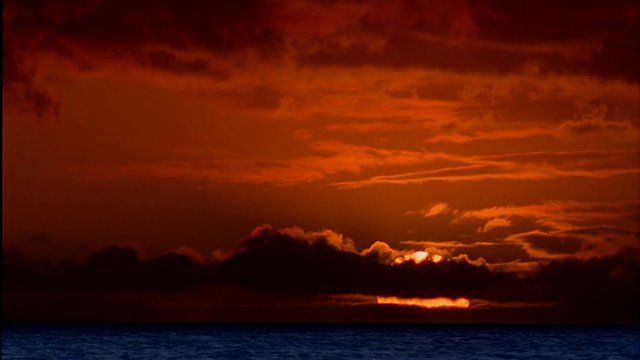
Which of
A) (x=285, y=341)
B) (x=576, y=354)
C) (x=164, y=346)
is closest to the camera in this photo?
(x=576, y=354)

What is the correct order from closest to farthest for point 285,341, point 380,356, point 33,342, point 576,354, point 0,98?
point 0,98 < point 380,356 < point 576,354 < point 33,342 < point 285,341

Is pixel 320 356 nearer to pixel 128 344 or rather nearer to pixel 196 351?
pixel 196 351

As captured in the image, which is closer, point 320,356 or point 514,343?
point 320,356

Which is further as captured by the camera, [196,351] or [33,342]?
[33,342]

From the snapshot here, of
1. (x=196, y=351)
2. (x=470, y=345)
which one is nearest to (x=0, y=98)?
(x=196, y=351)

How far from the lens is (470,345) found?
100688 millimetres

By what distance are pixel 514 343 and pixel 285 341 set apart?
2415 cm

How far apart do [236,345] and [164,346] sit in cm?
761

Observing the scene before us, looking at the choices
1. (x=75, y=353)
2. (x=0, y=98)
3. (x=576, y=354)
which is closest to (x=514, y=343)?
(x=576, y=354)

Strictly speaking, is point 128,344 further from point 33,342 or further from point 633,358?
point 633,358

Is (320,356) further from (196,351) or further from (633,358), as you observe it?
(633,358)

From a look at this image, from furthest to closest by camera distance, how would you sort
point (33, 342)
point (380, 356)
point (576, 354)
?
point (33, 342), point (576, 354), point (380, 356)

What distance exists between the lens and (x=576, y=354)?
83312 mm

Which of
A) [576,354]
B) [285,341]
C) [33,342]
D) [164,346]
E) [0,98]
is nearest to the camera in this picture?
[0,98]
